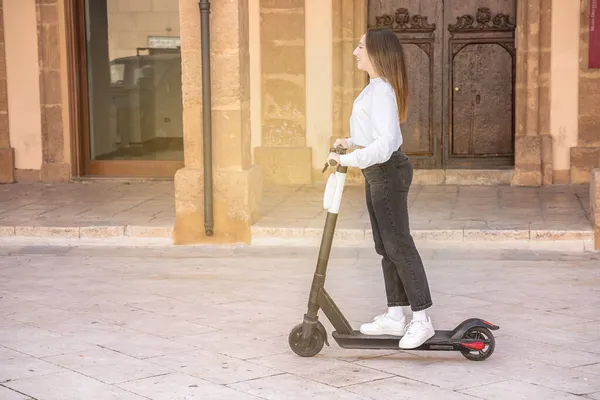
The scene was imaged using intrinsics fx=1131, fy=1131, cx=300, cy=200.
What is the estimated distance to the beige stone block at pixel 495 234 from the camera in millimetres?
9164

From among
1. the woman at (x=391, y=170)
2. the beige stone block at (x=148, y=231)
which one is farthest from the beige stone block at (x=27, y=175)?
the woman at (x=391, y=170)

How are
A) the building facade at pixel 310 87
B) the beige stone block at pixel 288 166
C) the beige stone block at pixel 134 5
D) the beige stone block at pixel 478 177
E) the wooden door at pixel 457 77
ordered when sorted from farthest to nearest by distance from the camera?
the beige stone block at pixel 134 5 < the wooden door at pixel 457 77 < the beige stone block at pixel 288 166 < the beige stone block at pixel 478 177 < the building facade at pixel 310 87

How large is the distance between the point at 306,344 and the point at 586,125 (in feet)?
23.9

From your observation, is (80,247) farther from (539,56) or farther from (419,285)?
(539,56)

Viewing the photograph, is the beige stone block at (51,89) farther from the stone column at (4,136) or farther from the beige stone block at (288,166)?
the beige stone block at (288,166)

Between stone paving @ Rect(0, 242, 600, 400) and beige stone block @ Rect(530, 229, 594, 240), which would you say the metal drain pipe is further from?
beige stone block @ Rect(530, 229, 594, 240)

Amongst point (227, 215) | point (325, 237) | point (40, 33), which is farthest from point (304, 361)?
point (40, 33)

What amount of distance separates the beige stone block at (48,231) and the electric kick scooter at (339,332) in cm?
435

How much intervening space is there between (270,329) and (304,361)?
74 centimetres

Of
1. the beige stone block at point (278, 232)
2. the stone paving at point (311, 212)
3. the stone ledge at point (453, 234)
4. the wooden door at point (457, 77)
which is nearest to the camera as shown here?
the stone ledge at point (453, 234)

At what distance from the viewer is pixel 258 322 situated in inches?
264

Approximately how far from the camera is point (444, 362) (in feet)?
18.9

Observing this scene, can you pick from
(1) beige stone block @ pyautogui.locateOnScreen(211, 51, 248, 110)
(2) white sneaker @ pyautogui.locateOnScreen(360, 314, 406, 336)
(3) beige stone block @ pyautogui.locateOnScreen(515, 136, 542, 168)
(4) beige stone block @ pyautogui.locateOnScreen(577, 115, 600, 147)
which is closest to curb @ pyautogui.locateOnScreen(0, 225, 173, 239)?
(1) beige stone block @ pyautogui.locateOnScreen(211, 51, 248, 110)

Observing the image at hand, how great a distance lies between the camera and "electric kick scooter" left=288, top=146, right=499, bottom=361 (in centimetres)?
562
